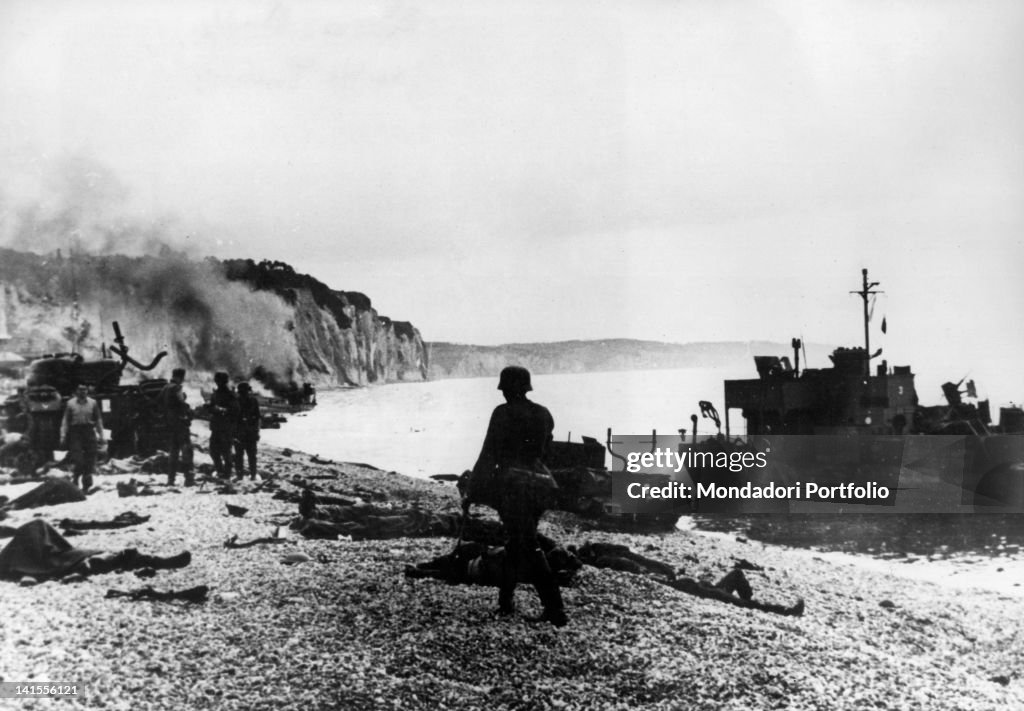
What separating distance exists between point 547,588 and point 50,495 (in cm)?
637

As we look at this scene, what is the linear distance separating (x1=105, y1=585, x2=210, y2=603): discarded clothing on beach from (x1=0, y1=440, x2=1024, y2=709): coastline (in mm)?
102

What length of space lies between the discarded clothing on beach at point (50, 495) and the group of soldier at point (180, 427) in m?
0.83

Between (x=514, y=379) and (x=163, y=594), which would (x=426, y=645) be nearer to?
(x=514, y=379)

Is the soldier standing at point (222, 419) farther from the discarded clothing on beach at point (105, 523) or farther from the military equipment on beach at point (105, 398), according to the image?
the discarded clothing on beach at point (105, 523)

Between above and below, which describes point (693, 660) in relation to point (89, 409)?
below

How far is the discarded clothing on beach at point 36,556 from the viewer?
6.39 m

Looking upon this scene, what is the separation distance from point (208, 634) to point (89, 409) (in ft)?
18.8

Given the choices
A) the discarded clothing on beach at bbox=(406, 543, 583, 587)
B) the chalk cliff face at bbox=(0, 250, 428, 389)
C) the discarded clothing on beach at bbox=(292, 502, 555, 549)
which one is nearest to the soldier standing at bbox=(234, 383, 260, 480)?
the chalk cliff face at bbox=(0, 250, 428, 389)

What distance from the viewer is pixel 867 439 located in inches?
742

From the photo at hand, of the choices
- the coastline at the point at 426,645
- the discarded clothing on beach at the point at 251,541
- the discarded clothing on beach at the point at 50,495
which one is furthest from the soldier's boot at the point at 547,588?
the discarded clothing on beach at the point at 50,495

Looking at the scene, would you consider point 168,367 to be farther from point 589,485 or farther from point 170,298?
point 589,485

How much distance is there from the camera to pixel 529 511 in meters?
5.68

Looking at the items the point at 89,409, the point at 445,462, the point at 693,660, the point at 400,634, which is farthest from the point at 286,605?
the point at 445,462

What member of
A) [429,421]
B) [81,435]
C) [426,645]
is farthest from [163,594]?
[429,421]
